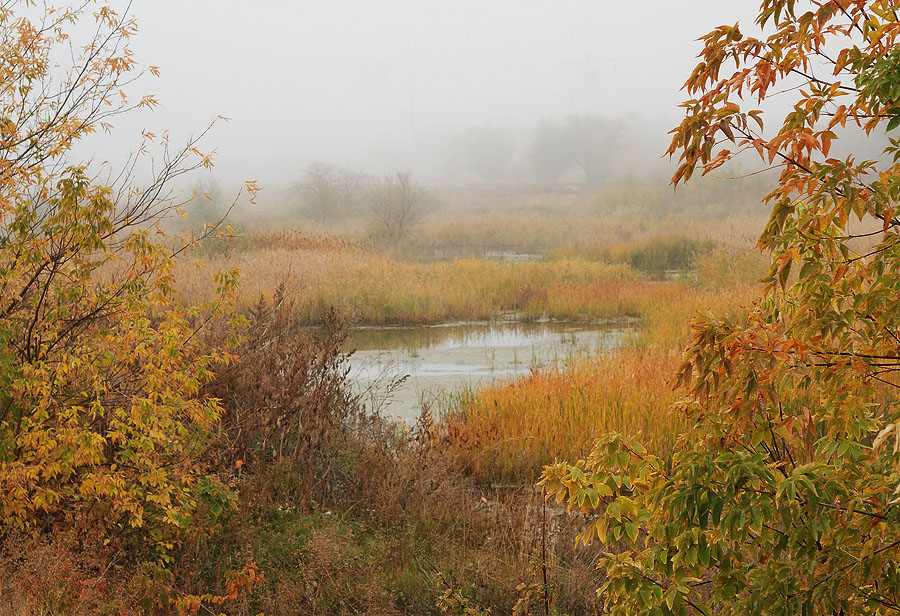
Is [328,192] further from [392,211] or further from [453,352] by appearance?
[453,352]

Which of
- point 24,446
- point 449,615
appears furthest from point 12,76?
point 449,615

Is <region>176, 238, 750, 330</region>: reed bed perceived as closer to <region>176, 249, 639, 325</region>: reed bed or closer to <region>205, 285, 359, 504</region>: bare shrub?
<region>176, 249, 639, 325</region>: reed bed

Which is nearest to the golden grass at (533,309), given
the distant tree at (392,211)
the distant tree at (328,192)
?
the distant tree at (392,211)

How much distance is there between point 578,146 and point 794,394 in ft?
236

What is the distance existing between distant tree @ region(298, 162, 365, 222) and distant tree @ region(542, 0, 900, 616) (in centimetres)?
3568

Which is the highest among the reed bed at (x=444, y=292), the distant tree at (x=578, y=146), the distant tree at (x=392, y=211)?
the distant tree at (x=578, y=146)

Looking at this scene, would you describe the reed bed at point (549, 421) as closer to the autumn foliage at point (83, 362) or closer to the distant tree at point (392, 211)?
the autumn foliage at point (83, 362)

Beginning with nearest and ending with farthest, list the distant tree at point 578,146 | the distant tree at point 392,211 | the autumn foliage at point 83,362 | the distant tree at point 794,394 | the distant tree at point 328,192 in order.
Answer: the distant tree at point 794,394 < the autumn foliage at point 83,362 < the distant tree at point 392,211 < the distant tree at point 328,192 < the distant tree at point 578,146

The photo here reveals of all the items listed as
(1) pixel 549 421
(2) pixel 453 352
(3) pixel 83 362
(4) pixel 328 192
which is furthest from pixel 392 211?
(3) pixel 83 362

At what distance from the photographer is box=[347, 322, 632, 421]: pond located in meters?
8.98

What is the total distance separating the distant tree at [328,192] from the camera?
38031mm

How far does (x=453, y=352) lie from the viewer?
11789 mm

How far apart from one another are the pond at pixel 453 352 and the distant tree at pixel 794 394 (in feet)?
17.4

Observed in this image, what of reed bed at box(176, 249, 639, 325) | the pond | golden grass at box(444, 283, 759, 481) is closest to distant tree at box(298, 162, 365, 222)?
reed bed at box(176, 249, 639, 325)
